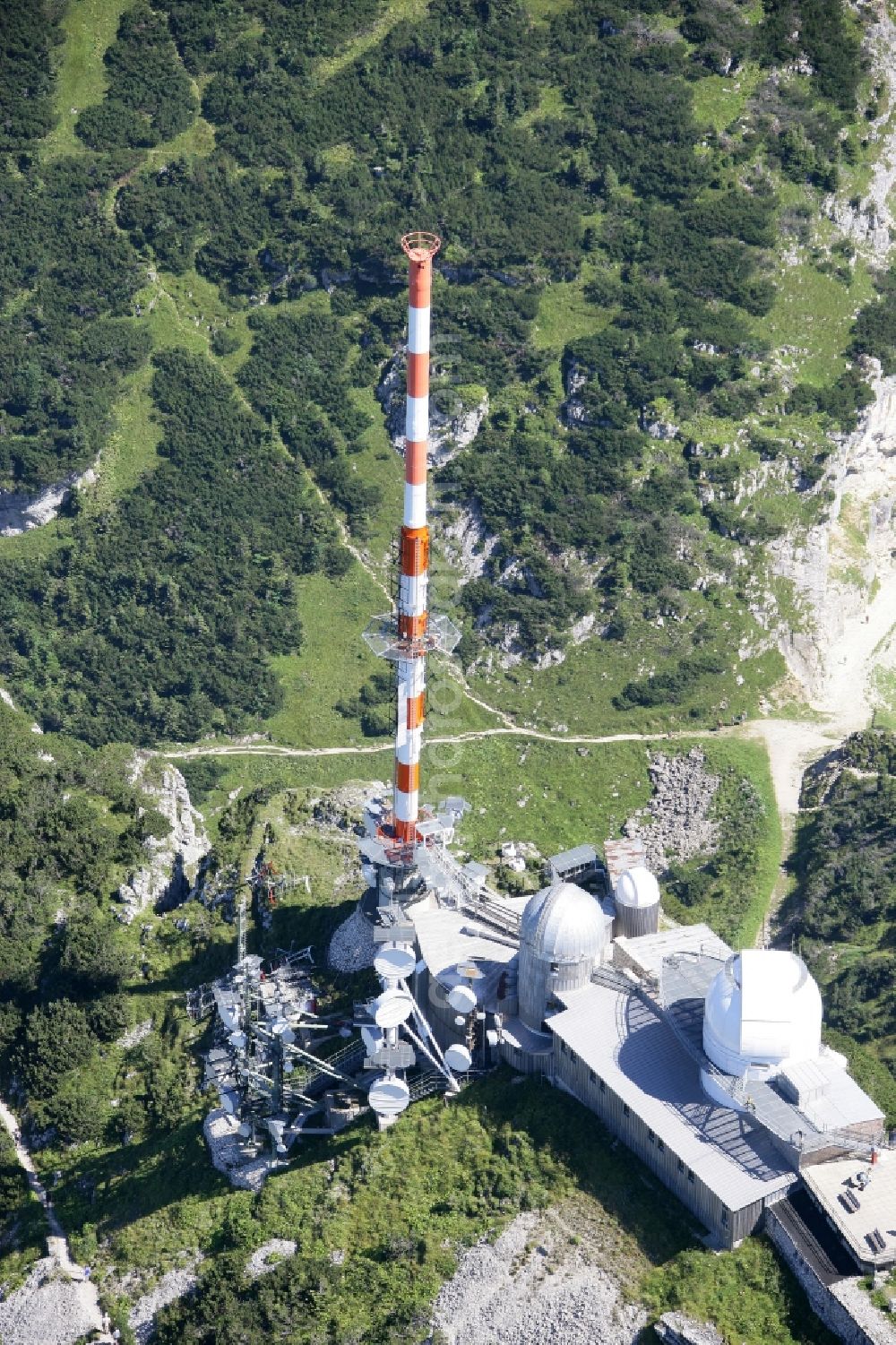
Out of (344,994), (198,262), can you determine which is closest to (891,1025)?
(344,994)

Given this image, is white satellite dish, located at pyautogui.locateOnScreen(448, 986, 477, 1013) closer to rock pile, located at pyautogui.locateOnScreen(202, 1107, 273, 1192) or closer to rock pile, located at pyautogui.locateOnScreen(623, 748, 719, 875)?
rock pile, located at pyautogui.locateOnScreen(202, 1107, 273, 1192)

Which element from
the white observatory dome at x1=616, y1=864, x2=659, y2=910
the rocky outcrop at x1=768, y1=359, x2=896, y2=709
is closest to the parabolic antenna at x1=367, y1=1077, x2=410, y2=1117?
the white observatory dome at x1=616, y1=864, x2=659, y2=910

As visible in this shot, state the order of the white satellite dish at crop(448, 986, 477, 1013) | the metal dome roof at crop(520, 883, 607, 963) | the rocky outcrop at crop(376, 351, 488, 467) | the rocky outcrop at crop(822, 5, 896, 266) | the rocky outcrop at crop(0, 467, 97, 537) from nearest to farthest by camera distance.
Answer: the metal dome roof at crop(520, 883, 607, 963), the white satellite dish at crop(448, 986, 477, 1013), the rocky outcrop at crop(376, 351, 488, 467), the rocky outcrop at crop(0, 467, 97, 537), the rocky outcrop at crop(822, 5, 896, 266)

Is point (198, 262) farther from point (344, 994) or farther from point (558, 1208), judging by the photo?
point (558, 1208)

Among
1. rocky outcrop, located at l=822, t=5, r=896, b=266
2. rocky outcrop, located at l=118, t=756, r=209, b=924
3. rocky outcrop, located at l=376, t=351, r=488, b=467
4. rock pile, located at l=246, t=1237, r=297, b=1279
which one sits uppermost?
rocky outcrop, located at l=822, t=5, r=896, b=266

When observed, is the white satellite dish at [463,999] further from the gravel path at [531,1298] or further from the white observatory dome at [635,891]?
the gravel path at [531,1298]

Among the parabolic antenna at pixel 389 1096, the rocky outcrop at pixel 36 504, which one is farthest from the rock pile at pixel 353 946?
the rocky outcrop at pixel 36 504
